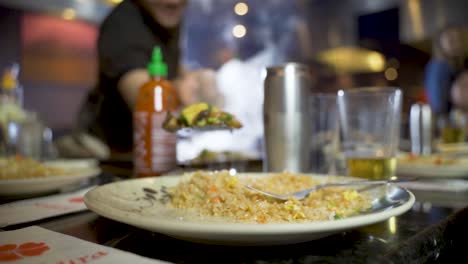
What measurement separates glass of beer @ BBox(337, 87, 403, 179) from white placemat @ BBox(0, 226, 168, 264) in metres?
0.62

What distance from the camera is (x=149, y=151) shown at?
0.96 metres

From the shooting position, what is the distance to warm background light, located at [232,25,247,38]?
14.9 ft

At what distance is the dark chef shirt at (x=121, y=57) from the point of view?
87.8 inches

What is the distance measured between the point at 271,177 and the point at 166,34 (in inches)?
76.2

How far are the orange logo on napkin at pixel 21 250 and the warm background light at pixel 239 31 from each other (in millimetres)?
4272

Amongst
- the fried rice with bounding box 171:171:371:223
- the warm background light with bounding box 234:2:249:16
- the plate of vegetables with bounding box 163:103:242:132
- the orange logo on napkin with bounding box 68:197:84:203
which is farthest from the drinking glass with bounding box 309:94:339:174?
the warm background light with bounding box 234:2:249:16

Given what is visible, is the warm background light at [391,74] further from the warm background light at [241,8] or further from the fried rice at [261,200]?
the fried rice at [261,200]

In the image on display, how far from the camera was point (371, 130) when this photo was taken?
0.92m

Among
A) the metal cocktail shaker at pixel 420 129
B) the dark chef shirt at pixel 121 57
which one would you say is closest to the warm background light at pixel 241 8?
the dark chef shirt at pixel 121 57

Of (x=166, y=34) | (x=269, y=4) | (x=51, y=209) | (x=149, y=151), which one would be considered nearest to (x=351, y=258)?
(x=51, y=209)

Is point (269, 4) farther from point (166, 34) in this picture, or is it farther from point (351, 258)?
point (351, 258)

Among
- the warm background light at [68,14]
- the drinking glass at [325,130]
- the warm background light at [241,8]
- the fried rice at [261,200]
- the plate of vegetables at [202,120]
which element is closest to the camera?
the fried rice at [261,200]

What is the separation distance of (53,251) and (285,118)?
0.66 meters

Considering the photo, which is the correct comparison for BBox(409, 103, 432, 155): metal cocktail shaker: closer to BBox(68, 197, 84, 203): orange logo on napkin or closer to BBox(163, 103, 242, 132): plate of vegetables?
BBox(163, 103, 242, 132): plate of vegetables
